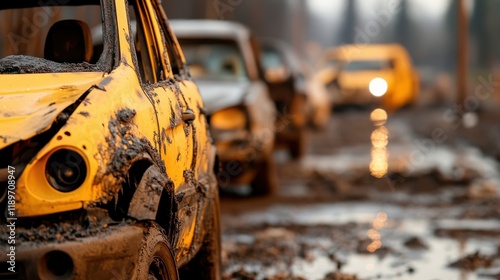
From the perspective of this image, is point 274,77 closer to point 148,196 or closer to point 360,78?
point 148,196

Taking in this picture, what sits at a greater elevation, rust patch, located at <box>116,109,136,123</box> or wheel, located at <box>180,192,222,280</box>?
rust patch, located at <box>116,109,136,123</box>

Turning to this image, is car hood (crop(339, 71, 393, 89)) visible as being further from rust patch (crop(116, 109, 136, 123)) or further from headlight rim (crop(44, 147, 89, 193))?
headlight rim (crop(44, 147, 89, 193))

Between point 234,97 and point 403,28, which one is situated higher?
point 234,97

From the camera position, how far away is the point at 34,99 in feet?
14.9

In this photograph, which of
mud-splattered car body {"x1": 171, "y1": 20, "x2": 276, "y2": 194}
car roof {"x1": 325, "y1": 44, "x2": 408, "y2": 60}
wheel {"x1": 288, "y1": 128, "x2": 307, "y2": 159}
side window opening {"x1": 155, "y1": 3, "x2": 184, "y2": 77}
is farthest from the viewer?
car roof {"x1": 325, "y1": 44, "x2": 408, "y2": 60}

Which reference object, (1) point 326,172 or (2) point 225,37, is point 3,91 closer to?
(2) point 225,37

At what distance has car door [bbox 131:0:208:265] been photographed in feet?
17.3

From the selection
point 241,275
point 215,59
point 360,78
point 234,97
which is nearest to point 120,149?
point 241,275

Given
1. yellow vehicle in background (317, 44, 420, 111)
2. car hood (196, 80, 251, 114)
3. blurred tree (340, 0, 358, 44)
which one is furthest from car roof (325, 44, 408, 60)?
blurred tree (340, 0, 358, 44)

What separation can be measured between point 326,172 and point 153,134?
10.9 m

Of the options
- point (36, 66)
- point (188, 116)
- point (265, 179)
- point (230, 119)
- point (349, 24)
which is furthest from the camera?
point (349, 24)

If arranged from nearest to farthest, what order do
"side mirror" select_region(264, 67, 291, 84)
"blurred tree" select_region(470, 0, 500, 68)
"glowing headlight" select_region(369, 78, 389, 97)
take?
"side mirror" select_region(264, 67, 291, 84), "glowing headlight" select_region(369, 78, 389, 97), "blurred tree" select_region(470, 0, 500, 68)

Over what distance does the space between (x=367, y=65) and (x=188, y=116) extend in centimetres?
2605

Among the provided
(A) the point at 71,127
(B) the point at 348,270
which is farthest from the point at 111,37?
(B) the point at 348,270
